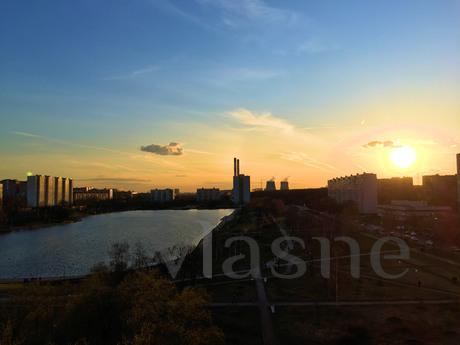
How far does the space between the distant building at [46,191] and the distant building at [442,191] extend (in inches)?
2595

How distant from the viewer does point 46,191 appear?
8425 centimetres

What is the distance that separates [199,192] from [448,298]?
118m

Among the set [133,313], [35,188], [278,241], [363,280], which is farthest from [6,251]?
[35,188]

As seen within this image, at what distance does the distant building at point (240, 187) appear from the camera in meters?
107

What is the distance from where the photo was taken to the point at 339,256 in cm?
2419

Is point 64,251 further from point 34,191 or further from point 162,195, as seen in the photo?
point 162,195

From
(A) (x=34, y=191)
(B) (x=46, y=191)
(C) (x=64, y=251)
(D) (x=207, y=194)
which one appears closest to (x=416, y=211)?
(C) (x=64, y=251)

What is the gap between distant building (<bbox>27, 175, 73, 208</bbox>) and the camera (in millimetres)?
80375

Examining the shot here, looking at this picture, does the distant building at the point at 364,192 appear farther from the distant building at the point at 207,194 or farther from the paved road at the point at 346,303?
the distant building at the point at 207,194

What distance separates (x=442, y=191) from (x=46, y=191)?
6977cm

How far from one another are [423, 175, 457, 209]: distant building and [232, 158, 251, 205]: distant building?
5567 cm

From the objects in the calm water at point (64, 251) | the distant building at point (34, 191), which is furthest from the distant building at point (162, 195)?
the calm water at point (64, 251)

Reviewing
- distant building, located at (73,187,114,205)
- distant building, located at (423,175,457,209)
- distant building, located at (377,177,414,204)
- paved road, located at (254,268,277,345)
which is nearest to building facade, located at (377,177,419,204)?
distant building, located at (377,177,414,204)

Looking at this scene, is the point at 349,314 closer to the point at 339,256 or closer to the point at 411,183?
the point at 339,256
